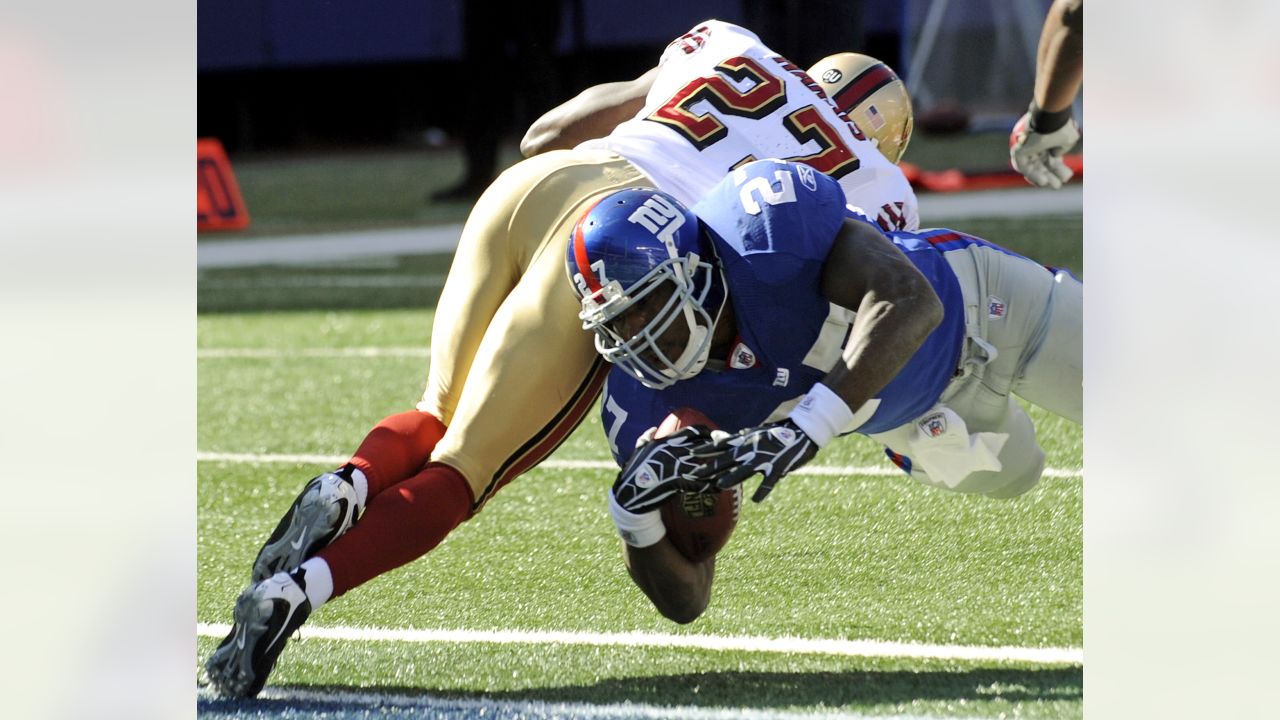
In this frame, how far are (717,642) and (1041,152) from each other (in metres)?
1.23

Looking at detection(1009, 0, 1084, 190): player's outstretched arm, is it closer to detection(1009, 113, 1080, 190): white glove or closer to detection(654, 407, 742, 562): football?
detection(1009, 113, 1080, 190): white glove

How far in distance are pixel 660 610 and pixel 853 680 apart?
0.34 metres

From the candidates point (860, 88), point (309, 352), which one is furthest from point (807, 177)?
point (309, 352)

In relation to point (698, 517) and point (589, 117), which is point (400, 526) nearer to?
point (698, 517)

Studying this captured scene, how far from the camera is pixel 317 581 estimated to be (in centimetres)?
217

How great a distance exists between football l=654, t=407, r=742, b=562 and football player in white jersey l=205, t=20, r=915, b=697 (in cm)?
26

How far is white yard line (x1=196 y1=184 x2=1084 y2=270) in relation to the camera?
7965 mm

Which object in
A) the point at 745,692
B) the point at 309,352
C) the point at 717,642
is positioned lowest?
the point at 309,352


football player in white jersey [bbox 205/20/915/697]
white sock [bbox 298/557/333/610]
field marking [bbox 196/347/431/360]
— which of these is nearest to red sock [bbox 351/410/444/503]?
football player in white jersey [bbox 205/20/915/697]

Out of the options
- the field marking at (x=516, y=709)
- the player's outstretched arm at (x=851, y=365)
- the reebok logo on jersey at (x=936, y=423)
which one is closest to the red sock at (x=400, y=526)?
the field marking at (x=516, y=709)
